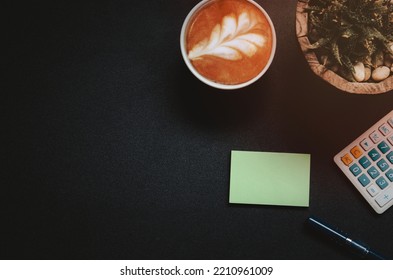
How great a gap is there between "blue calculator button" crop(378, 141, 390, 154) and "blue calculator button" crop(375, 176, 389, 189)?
1.7 inches

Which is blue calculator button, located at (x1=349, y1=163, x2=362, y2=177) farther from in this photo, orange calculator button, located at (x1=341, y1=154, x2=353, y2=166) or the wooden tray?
the wooden tray

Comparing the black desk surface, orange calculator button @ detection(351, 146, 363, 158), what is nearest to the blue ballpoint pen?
the black desk surface

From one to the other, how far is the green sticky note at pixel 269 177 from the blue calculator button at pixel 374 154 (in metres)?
0.10

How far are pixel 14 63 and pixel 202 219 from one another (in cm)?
41

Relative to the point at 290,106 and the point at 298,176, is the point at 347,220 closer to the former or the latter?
the point at 298,176

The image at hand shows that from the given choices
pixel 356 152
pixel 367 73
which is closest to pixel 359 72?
pixel 367 73

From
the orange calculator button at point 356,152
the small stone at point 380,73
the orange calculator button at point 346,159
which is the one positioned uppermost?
the small stone at point 380,73

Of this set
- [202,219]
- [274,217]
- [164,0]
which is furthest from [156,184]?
[164,0]

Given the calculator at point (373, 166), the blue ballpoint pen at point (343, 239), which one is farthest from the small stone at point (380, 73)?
the blue ballpoint pen at point (343, 239)

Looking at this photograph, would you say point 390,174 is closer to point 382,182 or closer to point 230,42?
point 382,182

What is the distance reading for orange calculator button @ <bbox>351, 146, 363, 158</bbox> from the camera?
773mm

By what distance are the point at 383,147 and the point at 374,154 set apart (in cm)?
2

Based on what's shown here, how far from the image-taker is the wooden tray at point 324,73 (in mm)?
690

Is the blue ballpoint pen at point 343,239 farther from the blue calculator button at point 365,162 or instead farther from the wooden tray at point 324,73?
the wooden tray at point 324,73
